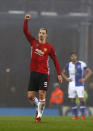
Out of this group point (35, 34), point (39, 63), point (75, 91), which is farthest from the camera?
point (35, 34)

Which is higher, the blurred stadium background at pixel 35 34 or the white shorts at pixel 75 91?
the blurred stadium background at pixel 35 34

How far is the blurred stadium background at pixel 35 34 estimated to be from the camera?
2603 cm

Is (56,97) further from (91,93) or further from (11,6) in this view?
(11,6)

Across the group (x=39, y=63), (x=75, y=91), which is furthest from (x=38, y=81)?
(x=75, y=91)

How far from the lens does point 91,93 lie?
25.8 metres

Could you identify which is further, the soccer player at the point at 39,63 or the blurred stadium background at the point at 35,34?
the blurred stadium background at the point at 35,34

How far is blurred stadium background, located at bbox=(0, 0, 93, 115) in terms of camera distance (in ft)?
85.4

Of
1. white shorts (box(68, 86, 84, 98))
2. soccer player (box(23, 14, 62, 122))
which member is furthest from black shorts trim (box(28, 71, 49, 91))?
white shorts (box(68, 86, 84, 98))

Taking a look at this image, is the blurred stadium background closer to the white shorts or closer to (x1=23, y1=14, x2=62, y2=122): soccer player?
the white shorts

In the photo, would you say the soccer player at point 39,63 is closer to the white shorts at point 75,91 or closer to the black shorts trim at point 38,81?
the black shorts trim at point 38,81

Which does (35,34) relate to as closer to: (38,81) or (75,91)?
(75,91)

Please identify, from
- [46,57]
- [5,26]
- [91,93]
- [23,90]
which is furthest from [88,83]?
[46,57]

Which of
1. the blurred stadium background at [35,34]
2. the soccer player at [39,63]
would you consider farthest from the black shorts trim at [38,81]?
the blurred stadium background at [35,34]

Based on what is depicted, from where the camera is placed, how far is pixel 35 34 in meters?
27.5
